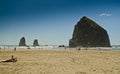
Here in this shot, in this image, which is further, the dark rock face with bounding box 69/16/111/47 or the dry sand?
the dark rock face with bounding box 69/16/111/47

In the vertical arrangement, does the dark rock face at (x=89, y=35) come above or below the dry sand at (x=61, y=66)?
above

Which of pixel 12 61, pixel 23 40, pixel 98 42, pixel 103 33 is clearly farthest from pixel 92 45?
pixel 12 61

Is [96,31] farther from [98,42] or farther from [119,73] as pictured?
[119,73]

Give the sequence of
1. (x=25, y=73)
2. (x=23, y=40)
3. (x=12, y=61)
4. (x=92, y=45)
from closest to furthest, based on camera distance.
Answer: (x=25, y=73)
(x=12, y=61)
(x=92, y=45)
(x=23, y=40)

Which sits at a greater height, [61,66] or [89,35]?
[89,35]

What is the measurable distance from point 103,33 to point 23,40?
9693 cm

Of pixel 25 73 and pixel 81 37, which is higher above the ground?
pixel 81 37

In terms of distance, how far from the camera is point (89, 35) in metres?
137

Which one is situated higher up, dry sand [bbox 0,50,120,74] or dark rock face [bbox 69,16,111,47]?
dark rock face [bbox 69,16,111,47]

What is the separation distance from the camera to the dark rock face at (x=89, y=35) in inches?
5261

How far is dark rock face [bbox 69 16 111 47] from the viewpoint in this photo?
134m

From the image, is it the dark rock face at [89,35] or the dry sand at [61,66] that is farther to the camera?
the dark rock face at [89,35]

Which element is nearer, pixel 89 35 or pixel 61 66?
pixel 61 66

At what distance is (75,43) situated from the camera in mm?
135125
